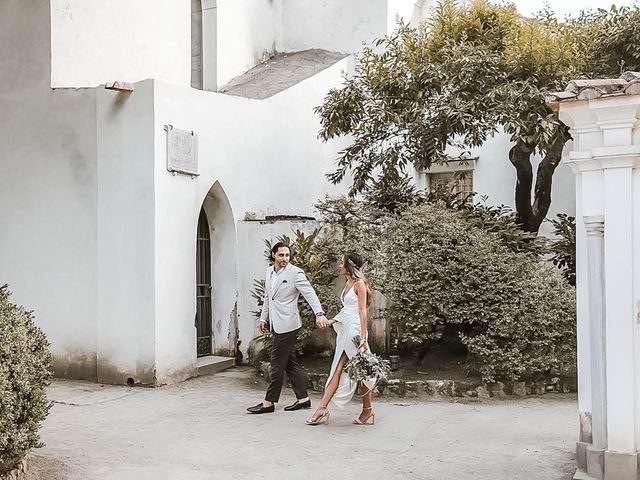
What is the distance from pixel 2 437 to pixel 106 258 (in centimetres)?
527

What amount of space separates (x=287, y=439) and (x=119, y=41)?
779 cm

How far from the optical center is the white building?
1009 cm

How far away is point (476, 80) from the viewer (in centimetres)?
1061

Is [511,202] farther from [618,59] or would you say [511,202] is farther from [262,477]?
[262,477]

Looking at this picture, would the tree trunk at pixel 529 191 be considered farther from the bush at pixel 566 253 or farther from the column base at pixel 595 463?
the column base at pixel 595 463

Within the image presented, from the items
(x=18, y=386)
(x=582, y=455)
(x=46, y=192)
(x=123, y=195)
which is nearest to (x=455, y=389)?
(x=582, y=455)

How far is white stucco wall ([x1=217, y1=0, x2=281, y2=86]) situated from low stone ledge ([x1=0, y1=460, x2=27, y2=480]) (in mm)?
10130

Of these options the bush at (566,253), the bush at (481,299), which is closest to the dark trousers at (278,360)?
the bush at (481,299)

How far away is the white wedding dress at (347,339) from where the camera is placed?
7766 mm

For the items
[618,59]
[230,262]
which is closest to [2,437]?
[230,262]

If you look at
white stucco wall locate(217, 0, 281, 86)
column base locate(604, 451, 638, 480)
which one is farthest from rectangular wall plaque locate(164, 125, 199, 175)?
column base locate(604, 451, 638, 480)

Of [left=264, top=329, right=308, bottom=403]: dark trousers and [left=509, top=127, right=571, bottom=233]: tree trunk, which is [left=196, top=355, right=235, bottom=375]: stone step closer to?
[left=264, top=329, right=308, bottom=403]: dark trousers

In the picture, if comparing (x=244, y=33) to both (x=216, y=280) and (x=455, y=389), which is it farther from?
(x=455, y=389)

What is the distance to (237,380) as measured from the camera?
1058 centimetres
